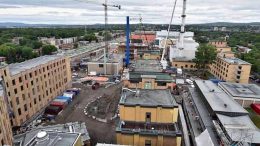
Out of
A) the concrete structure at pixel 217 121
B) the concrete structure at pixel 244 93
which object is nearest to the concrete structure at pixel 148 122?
the concrete structure at pixel 217 121

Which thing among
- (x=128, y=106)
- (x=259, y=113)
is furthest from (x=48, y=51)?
(x=259, y=113)

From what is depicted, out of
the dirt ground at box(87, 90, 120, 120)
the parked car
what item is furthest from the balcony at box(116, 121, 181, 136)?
the parked car

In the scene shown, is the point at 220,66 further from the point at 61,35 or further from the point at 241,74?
the point at 61,35

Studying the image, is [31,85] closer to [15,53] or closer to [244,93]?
[244,93]

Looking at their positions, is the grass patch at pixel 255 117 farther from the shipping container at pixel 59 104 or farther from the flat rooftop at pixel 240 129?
the shipping container at pixel 59 104

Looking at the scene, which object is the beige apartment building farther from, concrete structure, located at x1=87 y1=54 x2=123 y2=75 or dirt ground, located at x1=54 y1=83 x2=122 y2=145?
concrete structure, located at x1=87 y1=54 x2=123 y2=75

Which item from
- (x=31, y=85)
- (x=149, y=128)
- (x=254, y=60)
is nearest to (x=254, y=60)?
(x=254, y=60)
